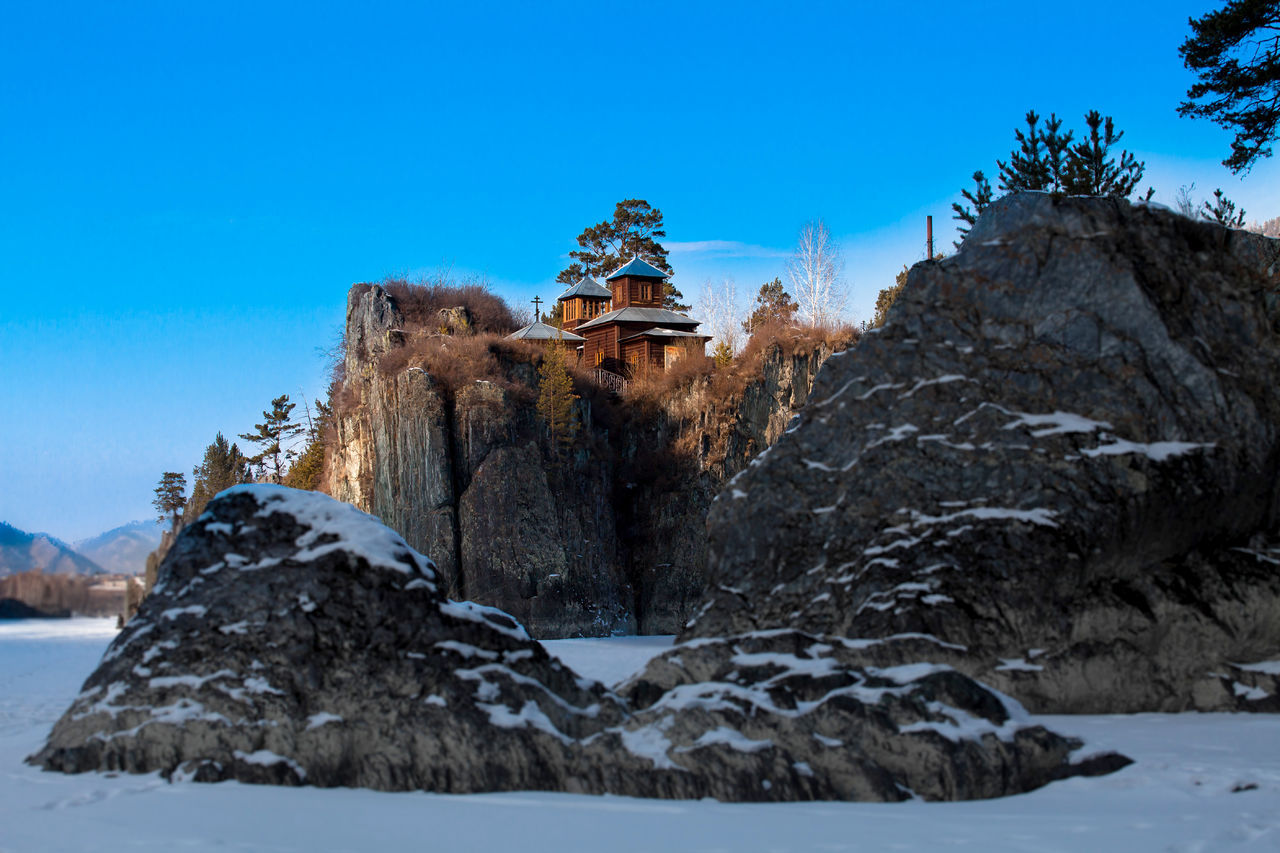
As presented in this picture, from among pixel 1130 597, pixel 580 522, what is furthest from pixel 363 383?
pixel 1130 597

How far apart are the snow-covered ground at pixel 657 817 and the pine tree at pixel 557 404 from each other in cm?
2645

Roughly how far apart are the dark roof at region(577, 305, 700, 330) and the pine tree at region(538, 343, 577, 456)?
1403 centimetres

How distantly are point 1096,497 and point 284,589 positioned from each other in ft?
26.7

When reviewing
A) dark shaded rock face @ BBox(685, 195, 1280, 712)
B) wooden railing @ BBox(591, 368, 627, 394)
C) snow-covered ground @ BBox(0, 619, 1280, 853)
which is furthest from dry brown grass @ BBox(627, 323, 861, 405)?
snow-covered ground @ BBox(0, 619, 1280, 853)

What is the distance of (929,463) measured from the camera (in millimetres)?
10711

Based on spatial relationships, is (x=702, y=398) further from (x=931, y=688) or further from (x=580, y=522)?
(x=931, y=688)

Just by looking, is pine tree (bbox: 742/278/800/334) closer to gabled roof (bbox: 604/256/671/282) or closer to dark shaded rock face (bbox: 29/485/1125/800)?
gabled roof (bbox: 604/256/671/282)

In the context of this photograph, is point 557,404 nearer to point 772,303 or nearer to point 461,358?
point 461,358

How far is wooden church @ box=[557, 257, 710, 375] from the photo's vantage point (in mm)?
48562

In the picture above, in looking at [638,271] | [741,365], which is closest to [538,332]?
[638,271]

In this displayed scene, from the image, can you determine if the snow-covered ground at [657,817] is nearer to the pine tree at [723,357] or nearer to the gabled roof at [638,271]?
the pine tree at [723,357]

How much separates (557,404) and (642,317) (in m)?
15.2

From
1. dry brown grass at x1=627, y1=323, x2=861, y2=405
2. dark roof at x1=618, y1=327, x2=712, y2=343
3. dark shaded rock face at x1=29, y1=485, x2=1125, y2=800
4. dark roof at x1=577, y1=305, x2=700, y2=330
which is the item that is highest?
dark roof at x1=577, y1=305, x2=700, y2=330

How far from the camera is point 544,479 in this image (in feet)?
109
